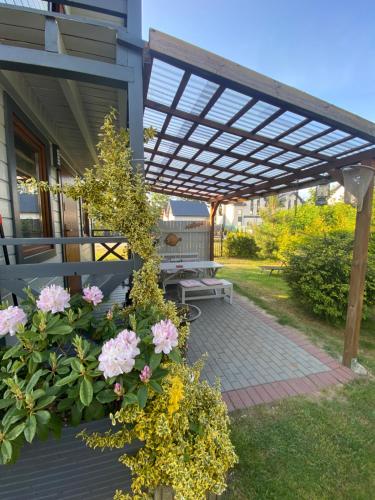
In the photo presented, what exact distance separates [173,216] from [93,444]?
2079 centimetres

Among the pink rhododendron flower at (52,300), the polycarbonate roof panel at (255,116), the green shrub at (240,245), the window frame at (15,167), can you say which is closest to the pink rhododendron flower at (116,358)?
the pink rhododendron flower at (52,300)

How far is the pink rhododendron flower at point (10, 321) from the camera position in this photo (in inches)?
50.1

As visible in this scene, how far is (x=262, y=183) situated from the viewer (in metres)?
5.82

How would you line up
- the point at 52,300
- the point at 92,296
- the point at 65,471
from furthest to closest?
the point at 92,296 → the point at 52,300 → the point at 65,471

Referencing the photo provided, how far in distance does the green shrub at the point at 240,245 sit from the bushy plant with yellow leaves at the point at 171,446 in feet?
40.4

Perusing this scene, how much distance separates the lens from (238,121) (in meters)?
2.96

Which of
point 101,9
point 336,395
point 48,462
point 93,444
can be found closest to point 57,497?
point 48,462

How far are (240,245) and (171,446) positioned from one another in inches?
493

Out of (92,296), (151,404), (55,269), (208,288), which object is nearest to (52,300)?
(92,296)

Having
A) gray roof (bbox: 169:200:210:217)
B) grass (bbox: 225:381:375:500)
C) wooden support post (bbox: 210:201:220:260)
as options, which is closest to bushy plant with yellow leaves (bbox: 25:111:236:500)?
grass (bbox: 225:381:375:500)

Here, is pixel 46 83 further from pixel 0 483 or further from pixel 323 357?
pixel 323 357

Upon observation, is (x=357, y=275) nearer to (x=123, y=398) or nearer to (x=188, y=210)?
(x=123, y=398)

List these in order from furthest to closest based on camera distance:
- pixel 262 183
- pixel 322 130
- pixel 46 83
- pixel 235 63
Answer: pixel 262 183 < pixel 322 130 < pixel 46 83 < pixel 235 63

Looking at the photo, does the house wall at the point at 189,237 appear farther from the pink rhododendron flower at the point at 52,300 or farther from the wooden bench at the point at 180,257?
the pink rhododendron flower at the point at 52,300
